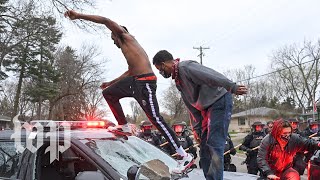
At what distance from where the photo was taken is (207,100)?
→ 4023 mm

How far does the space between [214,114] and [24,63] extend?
3554 centimetres

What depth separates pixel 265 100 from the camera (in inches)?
2783

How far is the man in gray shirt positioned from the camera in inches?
149

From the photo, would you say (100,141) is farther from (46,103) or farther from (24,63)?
(46,103)

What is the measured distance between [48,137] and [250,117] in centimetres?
6934

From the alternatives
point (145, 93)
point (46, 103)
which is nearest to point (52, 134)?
point (145, 93)

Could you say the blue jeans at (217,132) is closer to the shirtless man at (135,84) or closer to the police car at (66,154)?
the police car at (66,154)

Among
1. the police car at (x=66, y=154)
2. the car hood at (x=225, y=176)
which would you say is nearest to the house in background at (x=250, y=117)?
the car hood at (x=225, y=176)

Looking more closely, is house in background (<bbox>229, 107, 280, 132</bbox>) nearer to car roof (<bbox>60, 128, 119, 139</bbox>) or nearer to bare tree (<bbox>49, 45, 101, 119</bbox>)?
bare tree (<bbox>49, 45, 101, 119</bbox>)

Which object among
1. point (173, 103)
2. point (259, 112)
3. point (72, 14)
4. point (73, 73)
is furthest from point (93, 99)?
point (72, 14)

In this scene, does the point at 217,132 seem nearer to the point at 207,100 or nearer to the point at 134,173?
the point at 207,100

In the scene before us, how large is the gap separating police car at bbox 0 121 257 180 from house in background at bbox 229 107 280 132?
62.7 metres

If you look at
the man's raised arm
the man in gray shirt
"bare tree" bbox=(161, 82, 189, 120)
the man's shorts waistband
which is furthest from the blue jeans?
"bare tree" bbox=(161, 82, 189, 120)

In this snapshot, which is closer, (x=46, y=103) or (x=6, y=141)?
(x=6, y=141)
